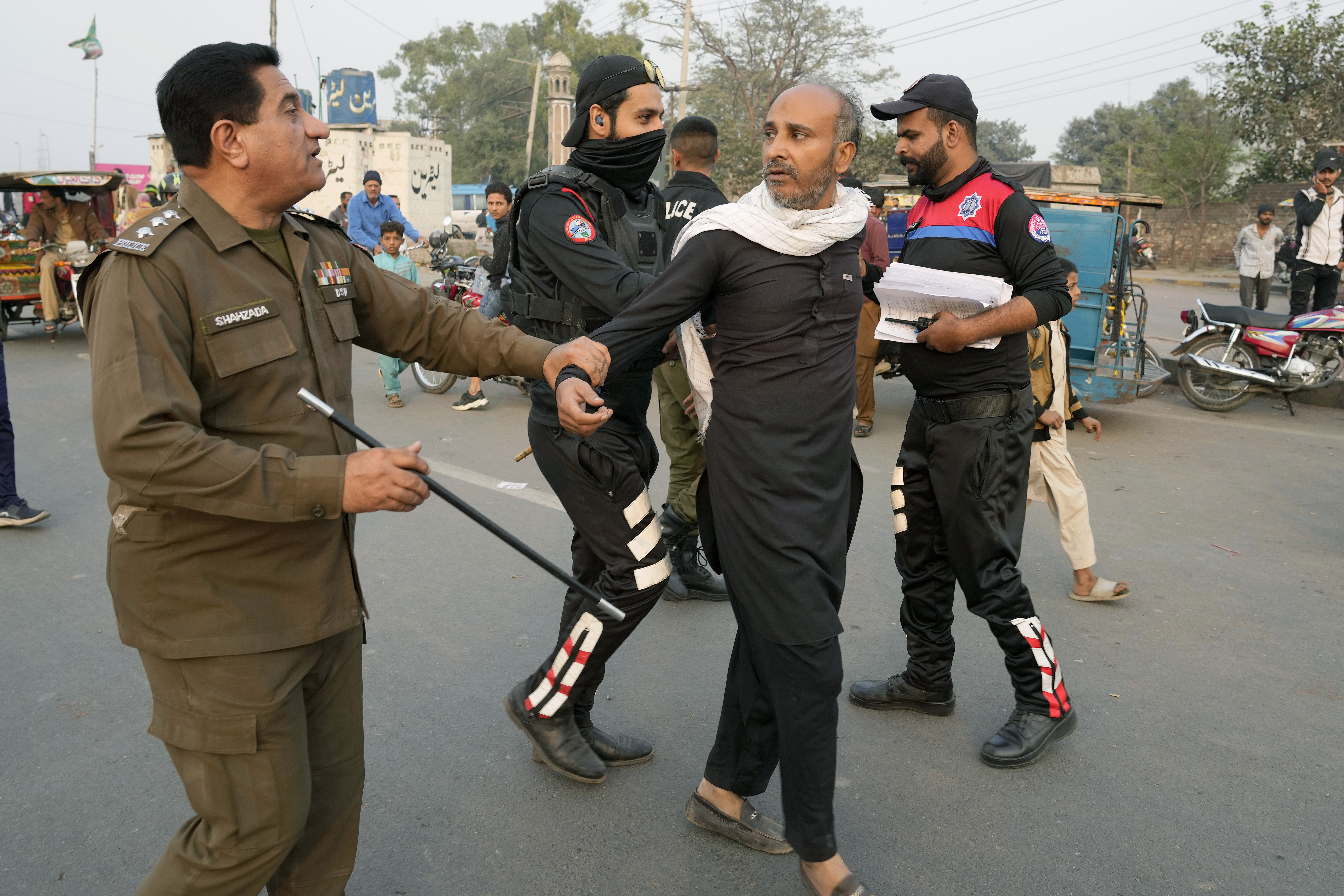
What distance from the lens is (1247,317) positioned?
938cm

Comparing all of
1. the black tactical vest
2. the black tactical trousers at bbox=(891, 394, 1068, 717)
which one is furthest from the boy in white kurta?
the black tactical vest

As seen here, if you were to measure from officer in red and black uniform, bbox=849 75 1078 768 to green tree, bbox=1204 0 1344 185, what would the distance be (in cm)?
2692

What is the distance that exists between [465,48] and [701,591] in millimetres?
73412

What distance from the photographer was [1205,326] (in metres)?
9.52

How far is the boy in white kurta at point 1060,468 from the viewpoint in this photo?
4535 millimetres

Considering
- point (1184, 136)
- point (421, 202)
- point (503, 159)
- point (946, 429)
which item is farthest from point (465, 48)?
point (946, 429)

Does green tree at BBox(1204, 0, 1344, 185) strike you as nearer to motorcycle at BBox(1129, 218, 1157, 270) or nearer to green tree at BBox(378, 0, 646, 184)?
motorcycle at BBox(1129, 218, 1157, 270)

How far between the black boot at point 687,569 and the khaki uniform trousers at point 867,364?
322 centimetres

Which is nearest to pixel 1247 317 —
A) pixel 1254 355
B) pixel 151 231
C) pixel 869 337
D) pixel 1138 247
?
pixel 1254 355

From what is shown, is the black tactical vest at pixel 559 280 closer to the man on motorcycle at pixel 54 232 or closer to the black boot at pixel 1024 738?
the black boot at pixel 1024 738

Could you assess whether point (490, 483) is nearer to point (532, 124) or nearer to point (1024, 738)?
point (1024, 738)

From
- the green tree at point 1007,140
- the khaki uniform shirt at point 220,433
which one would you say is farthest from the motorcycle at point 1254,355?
the green tree at point 1007,140

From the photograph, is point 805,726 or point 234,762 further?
point 805,726

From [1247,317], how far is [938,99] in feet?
24.9
